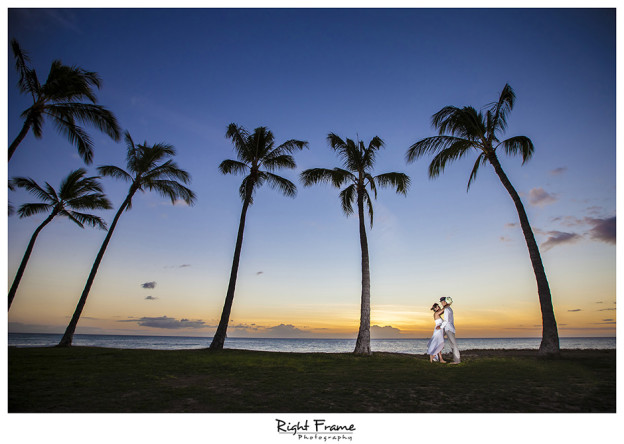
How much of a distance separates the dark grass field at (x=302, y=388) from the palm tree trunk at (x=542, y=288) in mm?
2027

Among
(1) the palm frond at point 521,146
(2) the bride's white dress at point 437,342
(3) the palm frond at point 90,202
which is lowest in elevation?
(2) the bride's white dress at point 437,342

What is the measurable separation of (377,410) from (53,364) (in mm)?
7932

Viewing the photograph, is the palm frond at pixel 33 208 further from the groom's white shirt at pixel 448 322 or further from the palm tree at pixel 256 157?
Result: the groom's white shirt at pixel 448 322

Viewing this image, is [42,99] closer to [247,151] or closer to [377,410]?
[247,151]

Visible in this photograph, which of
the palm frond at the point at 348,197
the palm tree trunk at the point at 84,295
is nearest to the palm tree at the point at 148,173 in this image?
the palm tree trunk at the point at 84,295

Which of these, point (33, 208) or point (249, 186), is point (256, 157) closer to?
point (249, 186)

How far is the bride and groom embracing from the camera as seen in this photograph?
9617 millimetres

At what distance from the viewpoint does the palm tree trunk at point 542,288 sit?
10.5 m

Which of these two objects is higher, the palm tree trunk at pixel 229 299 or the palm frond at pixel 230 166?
the palm frond at pixel 230 166

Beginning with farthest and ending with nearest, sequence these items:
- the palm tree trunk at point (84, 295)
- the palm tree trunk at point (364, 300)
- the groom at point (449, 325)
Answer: the palm tree trunk at point (84, 295) < the palm tree trunk at point (364, 300) < the groom at point (449, 325)

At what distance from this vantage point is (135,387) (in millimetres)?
5699

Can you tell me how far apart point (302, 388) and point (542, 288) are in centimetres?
974

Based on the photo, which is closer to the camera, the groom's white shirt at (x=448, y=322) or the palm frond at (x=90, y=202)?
the groom's white shirt at (x=448, y=322)
